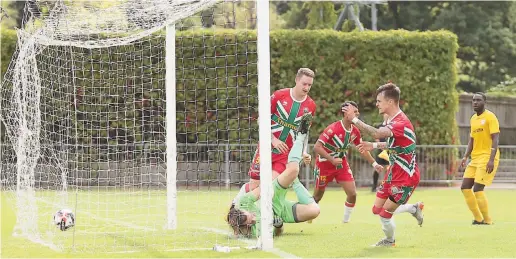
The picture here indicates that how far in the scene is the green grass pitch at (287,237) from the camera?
375 inches

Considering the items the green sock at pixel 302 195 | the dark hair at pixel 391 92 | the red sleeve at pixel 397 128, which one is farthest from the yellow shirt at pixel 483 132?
the red sleeve at pixel 397 128

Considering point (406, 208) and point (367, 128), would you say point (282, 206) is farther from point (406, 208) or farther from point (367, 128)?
point (367, 128)

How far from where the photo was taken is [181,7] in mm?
11359

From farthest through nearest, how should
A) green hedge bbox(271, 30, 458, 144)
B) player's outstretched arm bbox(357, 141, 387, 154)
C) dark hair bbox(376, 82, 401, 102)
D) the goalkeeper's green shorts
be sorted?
green hedge bbox(271, 30, 458, 144) → the goalkeeper's green shorts → dark hair bbox(376, 82, 401, 102) → player's outstretched arm bbox(357, 141, 387, 154)

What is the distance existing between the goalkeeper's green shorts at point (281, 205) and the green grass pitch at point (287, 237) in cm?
25

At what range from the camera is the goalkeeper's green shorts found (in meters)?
11.0

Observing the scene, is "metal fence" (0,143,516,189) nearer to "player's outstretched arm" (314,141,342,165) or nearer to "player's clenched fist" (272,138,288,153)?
"player's outstretched arm" (314,141,342,165)

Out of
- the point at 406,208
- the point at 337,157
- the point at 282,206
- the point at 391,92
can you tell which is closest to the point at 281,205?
the point at 282,206

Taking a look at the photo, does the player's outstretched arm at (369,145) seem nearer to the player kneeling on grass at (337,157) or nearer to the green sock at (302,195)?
the green sock at (302,195)

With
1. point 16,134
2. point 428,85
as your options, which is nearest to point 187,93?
point 428,85

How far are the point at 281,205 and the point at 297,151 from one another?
2.54ft

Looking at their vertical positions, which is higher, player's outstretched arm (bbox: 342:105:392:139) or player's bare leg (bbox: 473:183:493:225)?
player's outstretched arm (bbox: 342:105:392:139)

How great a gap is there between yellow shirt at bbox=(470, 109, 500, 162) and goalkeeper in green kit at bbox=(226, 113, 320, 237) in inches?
142

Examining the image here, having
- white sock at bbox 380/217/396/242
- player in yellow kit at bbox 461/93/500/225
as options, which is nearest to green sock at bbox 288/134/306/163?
white sock at bbox 380/217/396/242
